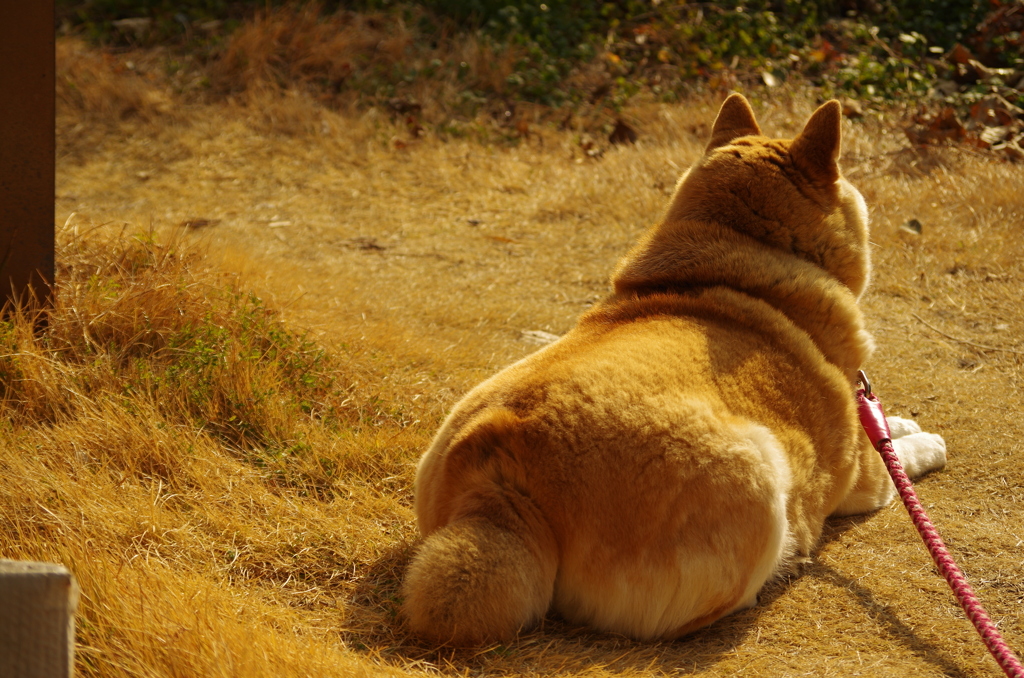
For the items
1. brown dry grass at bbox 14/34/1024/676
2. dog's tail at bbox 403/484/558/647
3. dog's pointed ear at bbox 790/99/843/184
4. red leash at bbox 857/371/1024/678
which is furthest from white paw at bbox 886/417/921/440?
dog's tail at bbox 403/484/558/647

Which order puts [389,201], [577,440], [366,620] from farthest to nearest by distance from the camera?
[389,201] → [366,620] → [577,440]

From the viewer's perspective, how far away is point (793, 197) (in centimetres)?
345

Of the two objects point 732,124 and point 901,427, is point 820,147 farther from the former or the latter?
point 901,427

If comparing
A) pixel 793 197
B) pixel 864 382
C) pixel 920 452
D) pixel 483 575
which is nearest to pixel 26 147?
pixel 483 575

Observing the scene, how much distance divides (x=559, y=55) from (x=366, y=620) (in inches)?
331

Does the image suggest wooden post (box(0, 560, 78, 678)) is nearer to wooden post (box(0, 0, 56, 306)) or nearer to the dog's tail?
the dog's tail

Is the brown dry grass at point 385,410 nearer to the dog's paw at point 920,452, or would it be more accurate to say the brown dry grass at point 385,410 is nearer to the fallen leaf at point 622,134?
the dog's paw at point 920,452

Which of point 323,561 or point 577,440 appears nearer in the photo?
point 577,440

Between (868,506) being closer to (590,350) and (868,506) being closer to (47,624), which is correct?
(590,350)

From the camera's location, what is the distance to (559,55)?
1005 cm

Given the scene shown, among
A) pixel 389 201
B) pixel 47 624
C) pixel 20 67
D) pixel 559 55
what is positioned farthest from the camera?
pixel 559 55

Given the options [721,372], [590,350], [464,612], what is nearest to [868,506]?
[721,372]

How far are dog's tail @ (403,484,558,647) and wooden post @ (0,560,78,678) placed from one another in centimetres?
98

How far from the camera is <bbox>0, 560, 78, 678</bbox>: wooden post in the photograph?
151 cm
